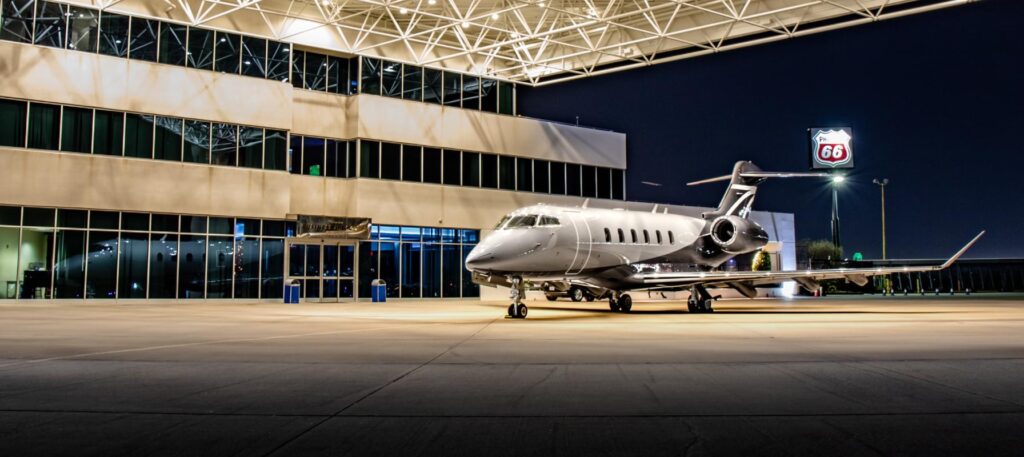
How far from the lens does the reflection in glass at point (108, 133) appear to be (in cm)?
3009

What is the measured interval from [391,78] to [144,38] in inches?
433

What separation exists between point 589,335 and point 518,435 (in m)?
9.40

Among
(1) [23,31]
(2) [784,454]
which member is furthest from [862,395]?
(1) [23,31]

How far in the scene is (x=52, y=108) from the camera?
1157 inches

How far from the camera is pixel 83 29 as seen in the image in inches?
1197

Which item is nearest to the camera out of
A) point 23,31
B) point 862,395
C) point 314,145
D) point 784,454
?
point 784,454

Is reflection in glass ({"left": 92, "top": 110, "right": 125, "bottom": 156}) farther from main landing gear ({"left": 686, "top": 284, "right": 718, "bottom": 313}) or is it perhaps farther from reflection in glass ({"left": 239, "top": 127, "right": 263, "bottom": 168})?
main landing gear ({"left": 686, "top": 284, "right": 718, "bottom": 313})

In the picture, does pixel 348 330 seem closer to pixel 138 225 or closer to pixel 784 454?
pixel 784 454

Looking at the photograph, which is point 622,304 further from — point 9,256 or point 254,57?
point 9,256

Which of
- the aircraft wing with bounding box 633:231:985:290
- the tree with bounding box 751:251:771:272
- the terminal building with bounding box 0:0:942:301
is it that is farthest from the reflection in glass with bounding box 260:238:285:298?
the tree with bounding box 751:251:771:272

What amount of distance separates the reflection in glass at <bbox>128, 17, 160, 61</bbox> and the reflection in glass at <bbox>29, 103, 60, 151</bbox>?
3.77m

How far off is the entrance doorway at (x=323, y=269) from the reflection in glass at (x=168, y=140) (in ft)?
19.7

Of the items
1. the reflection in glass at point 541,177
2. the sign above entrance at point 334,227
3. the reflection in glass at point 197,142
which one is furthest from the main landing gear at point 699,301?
the reflection in glass at point 197,142

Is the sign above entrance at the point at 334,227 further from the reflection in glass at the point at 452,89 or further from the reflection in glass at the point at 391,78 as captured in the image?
the reflection in glass at the point at 452,89
